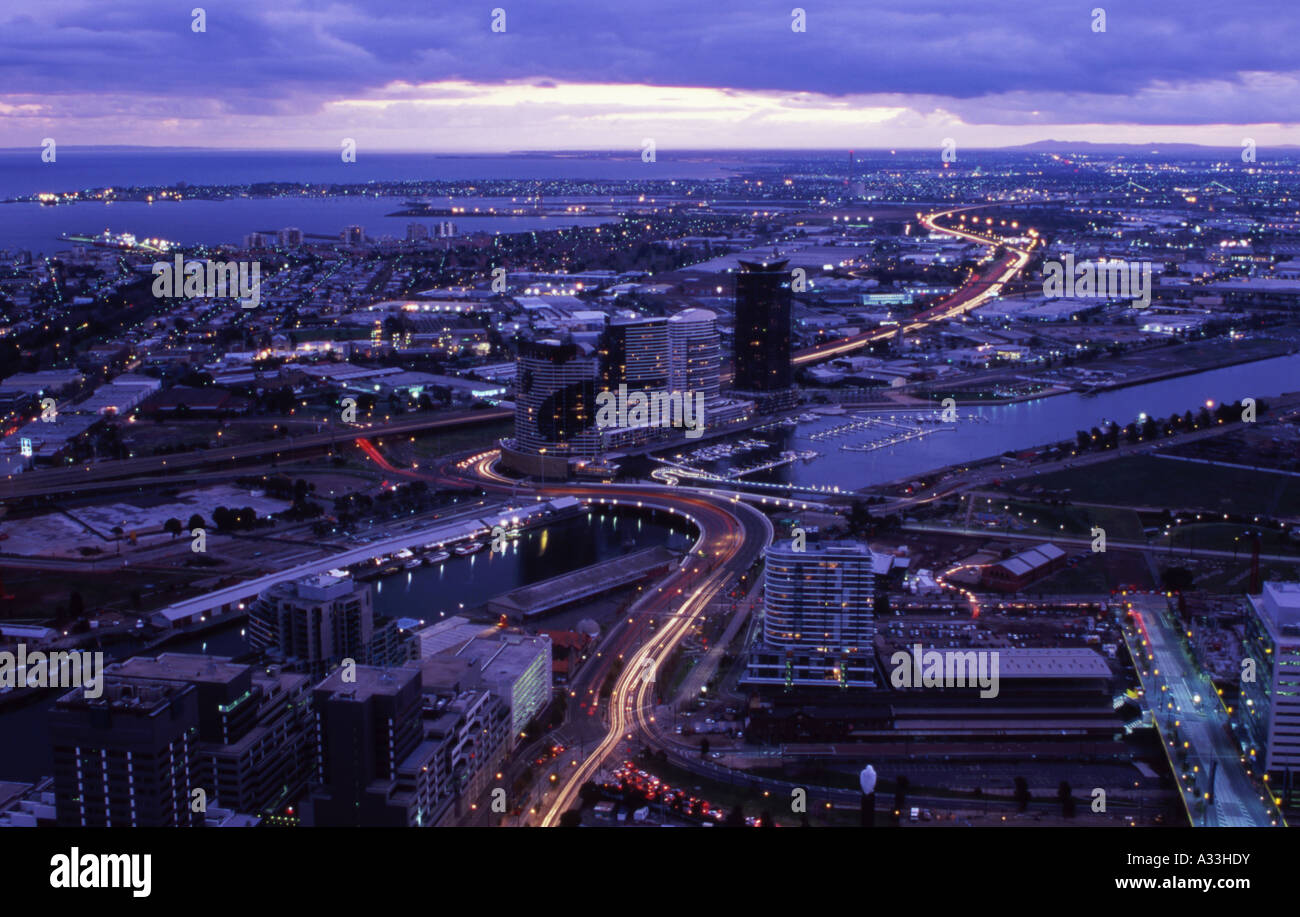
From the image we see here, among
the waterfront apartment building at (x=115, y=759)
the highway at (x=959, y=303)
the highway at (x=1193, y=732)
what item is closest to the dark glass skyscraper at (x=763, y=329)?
the highway at (x=959, y=303)

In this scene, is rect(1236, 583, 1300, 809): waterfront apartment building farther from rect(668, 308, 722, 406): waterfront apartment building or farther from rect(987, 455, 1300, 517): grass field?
rect(668, 308, 722, 406): waterfront apartment building

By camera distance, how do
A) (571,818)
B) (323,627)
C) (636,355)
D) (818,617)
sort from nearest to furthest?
(571,818), (323,627), (818,617), (636,355)

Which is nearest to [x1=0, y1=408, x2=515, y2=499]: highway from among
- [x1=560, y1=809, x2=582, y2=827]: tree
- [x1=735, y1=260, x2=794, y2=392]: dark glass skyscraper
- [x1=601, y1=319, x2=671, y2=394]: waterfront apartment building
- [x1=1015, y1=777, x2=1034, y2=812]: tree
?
[x1=601, y1=319, x2=671, y2=394]: waterfront apartment building

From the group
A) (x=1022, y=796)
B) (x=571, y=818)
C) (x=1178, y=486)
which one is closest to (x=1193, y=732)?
(x=1022, y=796)

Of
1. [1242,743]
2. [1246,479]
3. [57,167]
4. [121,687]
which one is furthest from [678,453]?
[57,167]

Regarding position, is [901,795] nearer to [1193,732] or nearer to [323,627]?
[1193,732]

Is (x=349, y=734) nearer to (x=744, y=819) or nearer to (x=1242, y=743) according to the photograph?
(x=744, y=819)
